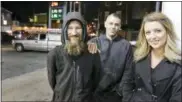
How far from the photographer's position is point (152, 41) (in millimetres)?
2471

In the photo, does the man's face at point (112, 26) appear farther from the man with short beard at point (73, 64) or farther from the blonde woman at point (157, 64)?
the blonde woman at point (157, 64)

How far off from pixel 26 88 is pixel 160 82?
618 centimetres

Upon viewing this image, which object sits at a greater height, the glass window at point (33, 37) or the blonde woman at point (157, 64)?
the blonde woman at point (157, 64)

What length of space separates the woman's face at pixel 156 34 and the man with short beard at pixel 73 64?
2.33ft

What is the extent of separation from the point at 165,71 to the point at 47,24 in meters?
9.51

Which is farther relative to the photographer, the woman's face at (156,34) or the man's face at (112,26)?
the man's face at (112,26)

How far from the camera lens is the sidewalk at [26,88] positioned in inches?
291

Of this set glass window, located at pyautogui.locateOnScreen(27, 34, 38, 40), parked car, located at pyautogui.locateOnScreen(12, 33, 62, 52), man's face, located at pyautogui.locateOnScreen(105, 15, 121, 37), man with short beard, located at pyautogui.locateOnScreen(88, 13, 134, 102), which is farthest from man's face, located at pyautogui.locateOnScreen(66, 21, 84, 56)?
glass window, located at pyautogui.locateOnScreen(27, 34, 38, 40)

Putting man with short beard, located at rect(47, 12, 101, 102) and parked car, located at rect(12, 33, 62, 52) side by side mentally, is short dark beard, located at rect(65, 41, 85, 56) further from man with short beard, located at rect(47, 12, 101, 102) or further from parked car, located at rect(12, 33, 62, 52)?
parked car, located at rect(12, 33, 62, 52)

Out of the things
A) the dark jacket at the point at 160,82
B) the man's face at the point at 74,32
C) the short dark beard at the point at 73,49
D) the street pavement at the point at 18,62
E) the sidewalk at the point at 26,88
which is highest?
Result: the man's face at the point at 74,32

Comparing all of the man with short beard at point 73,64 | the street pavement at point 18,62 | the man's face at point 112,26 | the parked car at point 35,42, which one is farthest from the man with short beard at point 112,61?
the parked car at point 35,42

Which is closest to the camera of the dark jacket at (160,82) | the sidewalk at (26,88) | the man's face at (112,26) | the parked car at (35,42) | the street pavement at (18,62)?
the dark jacket at (160,82)

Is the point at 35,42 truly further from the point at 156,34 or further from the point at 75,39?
the point at 156,34

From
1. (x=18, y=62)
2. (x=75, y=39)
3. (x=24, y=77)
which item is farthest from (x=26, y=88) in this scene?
(x=75, y=39)
